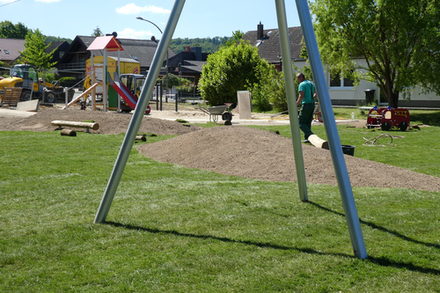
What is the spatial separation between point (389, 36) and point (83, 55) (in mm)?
58622

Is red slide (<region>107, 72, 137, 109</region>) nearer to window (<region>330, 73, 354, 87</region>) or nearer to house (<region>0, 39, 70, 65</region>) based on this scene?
window (<region>330, 73, 354, 87</region>)

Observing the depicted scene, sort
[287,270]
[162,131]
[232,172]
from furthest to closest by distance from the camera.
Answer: [162,131], [232,172], [287,270]

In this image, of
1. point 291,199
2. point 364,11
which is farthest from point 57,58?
point 291,199

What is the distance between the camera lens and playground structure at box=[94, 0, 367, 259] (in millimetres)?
4691

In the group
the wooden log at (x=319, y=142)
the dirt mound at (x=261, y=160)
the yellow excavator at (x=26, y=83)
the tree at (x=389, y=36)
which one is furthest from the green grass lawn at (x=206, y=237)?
the yellow excavator at (x=26, y=83)

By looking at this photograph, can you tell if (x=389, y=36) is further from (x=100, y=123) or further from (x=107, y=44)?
(x=100, y=123)

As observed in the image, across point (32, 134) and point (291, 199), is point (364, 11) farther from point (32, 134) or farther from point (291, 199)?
point (291, 199)

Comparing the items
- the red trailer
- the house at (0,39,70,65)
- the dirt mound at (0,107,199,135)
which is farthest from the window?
the house at (0,39,70,65)

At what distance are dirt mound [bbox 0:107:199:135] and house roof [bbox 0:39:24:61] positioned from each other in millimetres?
68955

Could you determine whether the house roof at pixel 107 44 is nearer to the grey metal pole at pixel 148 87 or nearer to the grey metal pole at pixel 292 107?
the grey metal pole at pixel 292 107

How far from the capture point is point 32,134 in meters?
17.4

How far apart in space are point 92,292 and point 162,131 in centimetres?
1499

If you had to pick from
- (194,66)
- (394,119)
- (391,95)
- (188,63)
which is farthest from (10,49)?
(394,119)

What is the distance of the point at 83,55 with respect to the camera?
3076 inches
